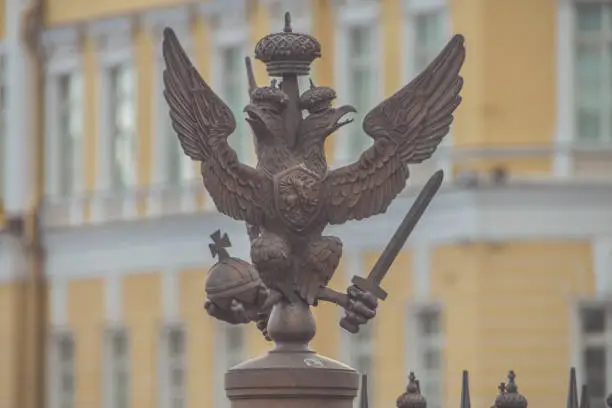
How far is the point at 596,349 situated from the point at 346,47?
6165 mm

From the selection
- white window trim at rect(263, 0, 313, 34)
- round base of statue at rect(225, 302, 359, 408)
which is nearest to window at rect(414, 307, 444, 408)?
white window trim at rect(263, 0, 313, 34)

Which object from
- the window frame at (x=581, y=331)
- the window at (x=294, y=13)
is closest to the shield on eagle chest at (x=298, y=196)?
the window frame at (x=581, y=331)

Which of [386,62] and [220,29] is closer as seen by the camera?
[386,62]

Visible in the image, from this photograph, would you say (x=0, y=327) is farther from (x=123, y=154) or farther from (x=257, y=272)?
(x=257, y=272)

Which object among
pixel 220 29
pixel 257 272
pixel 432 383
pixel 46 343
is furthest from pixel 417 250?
pixel 257 272

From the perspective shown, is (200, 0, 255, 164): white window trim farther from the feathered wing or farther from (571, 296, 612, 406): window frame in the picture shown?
the feathered wing

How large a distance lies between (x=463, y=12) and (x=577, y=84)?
1.72m

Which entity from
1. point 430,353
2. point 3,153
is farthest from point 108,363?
point 430,353

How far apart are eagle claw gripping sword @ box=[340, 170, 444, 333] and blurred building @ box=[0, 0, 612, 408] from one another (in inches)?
1107

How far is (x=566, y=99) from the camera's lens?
139 ft

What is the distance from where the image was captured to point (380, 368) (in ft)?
144

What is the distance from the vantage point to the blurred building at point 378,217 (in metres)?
42.1

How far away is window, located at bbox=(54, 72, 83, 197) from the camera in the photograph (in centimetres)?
5219

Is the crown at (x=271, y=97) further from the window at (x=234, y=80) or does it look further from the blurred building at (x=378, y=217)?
the window at (x=234, y=80)
